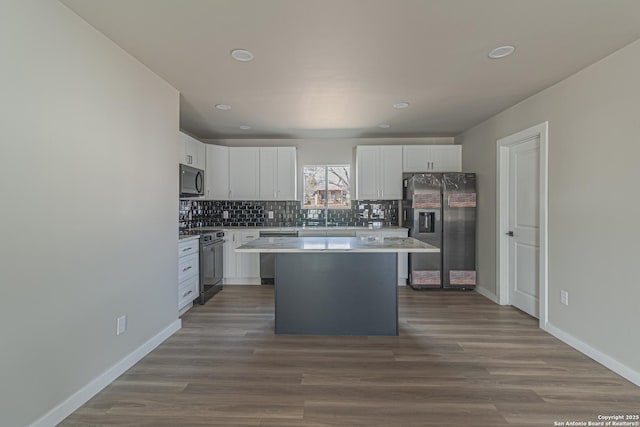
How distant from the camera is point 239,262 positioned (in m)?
5.01

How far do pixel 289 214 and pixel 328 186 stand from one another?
2.87ft

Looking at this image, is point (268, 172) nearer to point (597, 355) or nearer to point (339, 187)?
point (339, 187)

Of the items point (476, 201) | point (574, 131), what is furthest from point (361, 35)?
point (476, 201)

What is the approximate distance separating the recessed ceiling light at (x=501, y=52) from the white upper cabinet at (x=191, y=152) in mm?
3685

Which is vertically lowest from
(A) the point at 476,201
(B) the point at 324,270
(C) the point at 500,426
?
(C) the point at 500,426

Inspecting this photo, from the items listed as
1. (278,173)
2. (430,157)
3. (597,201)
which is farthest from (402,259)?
(597,201)

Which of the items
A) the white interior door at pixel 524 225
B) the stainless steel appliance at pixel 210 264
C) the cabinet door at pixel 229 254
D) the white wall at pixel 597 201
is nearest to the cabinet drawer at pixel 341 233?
the cabinet door at pixel 229 254

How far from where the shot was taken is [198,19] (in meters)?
2.01

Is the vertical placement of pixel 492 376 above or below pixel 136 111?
below

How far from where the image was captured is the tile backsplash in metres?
5.62

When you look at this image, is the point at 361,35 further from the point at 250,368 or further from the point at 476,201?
the point at 476,201

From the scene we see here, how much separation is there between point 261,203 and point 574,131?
4.44 meters

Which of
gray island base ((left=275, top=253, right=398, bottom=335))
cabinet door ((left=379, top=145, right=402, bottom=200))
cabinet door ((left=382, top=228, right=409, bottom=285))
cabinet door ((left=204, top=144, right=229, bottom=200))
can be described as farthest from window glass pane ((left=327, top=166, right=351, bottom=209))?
gray island base ((left=275, top=253, right=398, bottom=335))

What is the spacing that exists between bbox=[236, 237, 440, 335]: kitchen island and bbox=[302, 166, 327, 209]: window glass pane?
2621mm
